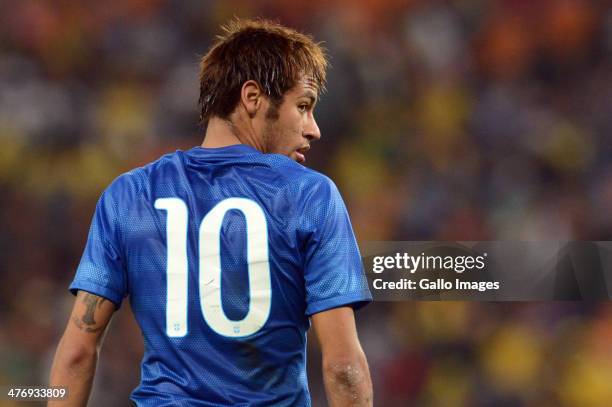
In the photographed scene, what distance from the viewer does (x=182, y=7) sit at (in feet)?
9.07

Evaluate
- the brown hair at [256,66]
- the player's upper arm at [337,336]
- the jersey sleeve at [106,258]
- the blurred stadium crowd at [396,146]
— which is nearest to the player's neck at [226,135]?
the brown hair at [256,66]

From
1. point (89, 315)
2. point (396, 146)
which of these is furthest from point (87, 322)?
point (396, 146)

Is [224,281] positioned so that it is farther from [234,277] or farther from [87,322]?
[87,322]

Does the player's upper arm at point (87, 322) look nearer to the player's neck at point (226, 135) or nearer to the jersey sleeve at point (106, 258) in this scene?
the jersey sleeve at point (106, 258)

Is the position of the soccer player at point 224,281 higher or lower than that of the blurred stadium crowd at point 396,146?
lower

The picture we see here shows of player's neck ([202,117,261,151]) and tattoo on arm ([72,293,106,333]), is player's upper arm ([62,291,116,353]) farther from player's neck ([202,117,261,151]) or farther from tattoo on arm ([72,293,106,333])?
player's neck ([202,117,261,151])

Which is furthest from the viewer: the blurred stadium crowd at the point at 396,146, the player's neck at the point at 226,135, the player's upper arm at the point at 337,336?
the blurred stadium crowd at the point at 396,146

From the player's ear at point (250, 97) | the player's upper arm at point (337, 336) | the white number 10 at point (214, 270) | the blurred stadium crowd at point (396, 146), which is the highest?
the blurred stadium crowd at point (396, 146)

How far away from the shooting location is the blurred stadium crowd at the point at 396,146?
2.60m

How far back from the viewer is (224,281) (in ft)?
3.11

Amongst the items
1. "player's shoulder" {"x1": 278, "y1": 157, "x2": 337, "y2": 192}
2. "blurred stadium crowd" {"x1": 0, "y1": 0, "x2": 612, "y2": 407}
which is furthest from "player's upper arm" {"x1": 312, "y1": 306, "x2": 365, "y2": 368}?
"blurred stadium crowd" {"x1": 0, "y1": 0, "x2": 612, "y2": 407}

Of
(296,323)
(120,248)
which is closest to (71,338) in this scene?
(120,248)

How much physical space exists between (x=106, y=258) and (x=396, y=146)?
5.69 ft

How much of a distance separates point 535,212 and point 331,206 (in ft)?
5.90
